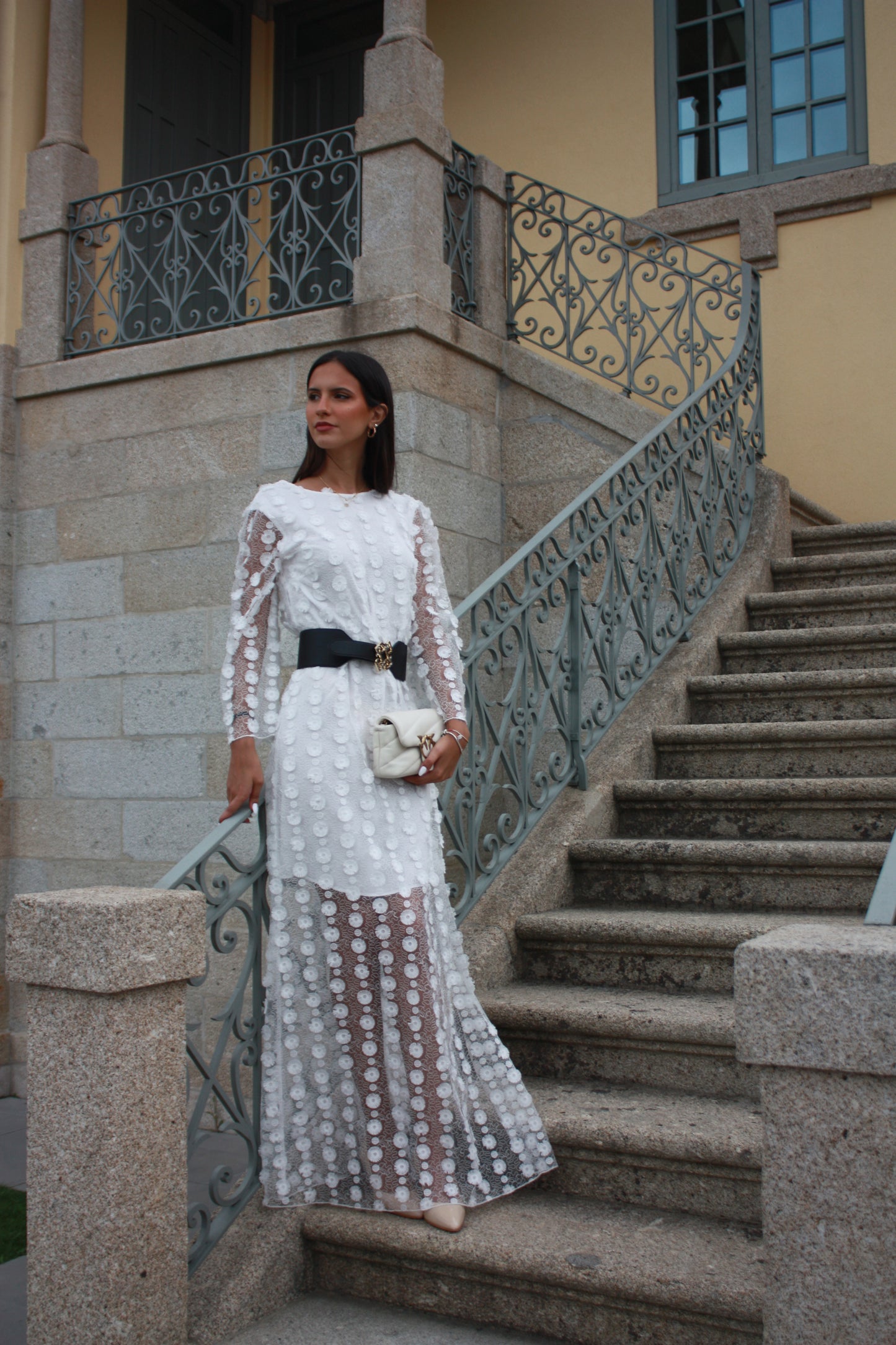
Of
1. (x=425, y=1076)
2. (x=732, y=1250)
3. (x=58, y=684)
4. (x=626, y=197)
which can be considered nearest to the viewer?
(x=732, y=1250)

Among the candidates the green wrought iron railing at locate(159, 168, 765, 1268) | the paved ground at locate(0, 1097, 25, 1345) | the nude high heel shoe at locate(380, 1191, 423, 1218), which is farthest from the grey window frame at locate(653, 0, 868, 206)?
the nude high heel shoe at locate(380, 1191, 423, 1218)

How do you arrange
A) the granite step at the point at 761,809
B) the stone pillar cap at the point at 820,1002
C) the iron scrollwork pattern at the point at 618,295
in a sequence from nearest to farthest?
the stone pillar cap at the point at 820,1002
the granite step at the point at 761,809
the iron scrollwork pattern at the point at 618,295

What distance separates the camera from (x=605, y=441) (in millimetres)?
5938

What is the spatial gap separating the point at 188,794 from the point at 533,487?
7.46 ft

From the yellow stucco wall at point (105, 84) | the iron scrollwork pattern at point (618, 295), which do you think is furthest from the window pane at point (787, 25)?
the yellow stucco wall at point (105, 84)

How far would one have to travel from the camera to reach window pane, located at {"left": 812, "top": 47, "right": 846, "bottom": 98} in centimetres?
803

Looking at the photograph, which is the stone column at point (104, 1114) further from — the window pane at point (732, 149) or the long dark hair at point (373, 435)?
the window pane at point (732, 149)

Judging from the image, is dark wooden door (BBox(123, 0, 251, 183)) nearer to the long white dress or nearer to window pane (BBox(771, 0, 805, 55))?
window pane (BBox(771, 0, 805, 55))

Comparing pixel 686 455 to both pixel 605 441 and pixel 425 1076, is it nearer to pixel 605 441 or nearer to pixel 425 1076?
pixel 605 441

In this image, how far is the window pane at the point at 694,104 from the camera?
8500mm

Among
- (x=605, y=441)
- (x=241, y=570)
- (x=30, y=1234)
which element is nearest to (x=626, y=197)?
(x=605, y=441)

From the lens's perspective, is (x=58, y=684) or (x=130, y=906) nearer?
(x=130, y=906)

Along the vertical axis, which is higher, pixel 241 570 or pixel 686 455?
pixel 686 455

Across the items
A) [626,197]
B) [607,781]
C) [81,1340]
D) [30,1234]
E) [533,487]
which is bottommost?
[81,1340]
